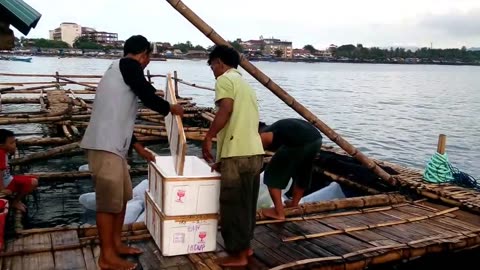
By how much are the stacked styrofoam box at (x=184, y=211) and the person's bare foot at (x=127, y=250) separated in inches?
7.9

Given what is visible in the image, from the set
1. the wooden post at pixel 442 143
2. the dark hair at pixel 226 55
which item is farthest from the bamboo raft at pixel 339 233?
the dark hair at pixel 226 55

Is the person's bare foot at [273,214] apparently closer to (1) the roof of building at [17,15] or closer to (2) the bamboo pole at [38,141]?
(1) the roof of building at [17,15]

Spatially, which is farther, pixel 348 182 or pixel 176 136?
pixel 348 182

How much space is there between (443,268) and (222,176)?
3.19 m

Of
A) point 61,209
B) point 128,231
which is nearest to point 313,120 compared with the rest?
point 128,231

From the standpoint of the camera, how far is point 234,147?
383cm

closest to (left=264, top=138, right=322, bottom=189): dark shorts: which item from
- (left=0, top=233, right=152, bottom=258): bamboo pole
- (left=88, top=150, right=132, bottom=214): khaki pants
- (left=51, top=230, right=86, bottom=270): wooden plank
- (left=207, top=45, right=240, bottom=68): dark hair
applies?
(left=0, top=233, right=152, bottom=258): bamboo pole

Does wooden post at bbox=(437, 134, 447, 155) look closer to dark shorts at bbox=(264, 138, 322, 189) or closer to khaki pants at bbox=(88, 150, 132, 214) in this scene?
dark shorts at bbox=(264, 138, 322, 189)

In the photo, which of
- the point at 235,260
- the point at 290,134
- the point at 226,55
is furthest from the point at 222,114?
the point at 290,134

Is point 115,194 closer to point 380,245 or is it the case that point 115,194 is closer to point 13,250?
point 13,250

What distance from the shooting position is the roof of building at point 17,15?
14.2ft

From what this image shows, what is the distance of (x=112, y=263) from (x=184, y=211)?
72 cm

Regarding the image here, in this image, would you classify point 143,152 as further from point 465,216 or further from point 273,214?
point 465,216

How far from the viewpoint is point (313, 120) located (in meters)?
6.03
